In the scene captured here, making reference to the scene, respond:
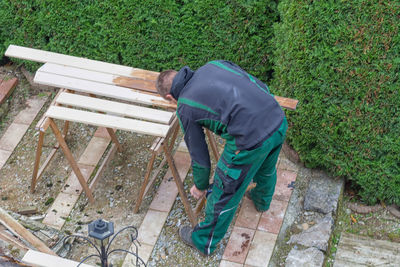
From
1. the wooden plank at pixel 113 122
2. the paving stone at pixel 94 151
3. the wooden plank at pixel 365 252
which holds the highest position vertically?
the wooden plank at pixel 113 122

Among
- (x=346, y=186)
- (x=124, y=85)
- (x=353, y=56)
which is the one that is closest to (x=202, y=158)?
(x=124, y=85)

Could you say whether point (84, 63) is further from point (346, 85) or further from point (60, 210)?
point (346, 85)

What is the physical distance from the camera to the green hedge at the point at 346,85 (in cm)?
Result: 457

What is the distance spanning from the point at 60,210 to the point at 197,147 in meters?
1.97

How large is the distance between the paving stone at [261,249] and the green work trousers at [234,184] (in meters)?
0.30

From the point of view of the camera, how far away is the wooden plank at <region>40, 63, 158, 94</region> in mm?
5133

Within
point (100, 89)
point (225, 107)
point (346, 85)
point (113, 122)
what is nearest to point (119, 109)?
point (113, 122)

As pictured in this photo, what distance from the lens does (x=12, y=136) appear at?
6.34 m

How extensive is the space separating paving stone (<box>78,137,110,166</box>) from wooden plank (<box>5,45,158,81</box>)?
112 cm

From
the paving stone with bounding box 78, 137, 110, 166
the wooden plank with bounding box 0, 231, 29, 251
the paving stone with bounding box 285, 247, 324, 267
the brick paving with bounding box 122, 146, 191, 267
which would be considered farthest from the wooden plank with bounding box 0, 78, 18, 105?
the paving stone with bounding box 285, 247, 324, 267

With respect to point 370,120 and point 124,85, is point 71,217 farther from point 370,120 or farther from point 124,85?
point 370,120

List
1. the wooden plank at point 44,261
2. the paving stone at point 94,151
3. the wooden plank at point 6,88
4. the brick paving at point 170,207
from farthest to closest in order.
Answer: the wooden plank at point 6,88
the paving stone at point 94,151
the brick paving at point 170,207
the wooden plank at point 44,261

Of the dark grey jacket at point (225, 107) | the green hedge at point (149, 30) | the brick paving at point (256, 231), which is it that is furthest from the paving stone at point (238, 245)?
the green hedge at point (149, 30)

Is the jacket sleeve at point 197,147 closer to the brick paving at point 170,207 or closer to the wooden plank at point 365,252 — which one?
the brick paving at point 170,207
